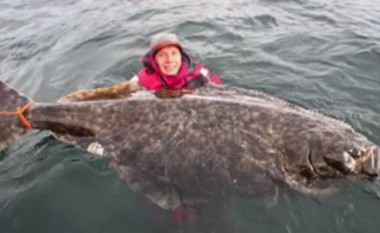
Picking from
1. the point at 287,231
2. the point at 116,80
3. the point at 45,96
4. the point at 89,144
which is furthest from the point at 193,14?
the point at 287,231

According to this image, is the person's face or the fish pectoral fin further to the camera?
the person's face

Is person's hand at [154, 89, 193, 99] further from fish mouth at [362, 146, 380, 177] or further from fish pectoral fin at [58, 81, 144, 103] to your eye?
fish mouth at [362, 146, 380, 177]

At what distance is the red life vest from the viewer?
6.59 meters

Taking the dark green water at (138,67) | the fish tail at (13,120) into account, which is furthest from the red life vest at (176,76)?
the fish tail at (13,120)

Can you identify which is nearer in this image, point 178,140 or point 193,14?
point 178,140

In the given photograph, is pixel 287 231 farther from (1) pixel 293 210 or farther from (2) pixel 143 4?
(2) pixel 143 4

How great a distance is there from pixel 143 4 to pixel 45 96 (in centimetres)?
557

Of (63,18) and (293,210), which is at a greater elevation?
(293,210)

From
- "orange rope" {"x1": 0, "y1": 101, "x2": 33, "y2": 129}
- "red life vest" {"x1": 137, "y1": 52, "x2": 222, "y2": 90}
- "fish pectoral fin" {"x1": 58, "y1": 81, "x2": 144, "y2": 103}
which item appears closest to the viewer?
"orange rope" {"x1": 0, "y1": 101, "x2": 33, "y2": 129}

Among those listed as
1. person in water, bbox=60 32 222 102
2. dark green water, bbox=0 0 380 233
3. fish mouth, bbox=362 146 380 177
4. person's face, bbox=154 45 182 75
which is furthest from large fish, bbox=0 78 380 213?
person's face, bbox=154 45 182 75

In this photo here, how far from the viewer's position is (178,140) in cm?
452

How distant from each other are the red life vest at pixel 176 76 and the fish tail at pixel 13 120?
1997 mm

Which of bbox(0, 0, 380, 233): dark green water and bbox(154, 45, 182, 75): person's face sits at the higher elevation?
bbox(154, 45, 182, 75): person's face

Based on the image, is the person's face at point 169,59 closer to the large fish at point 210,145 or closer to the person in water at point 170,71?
the person in water at point 170,71
